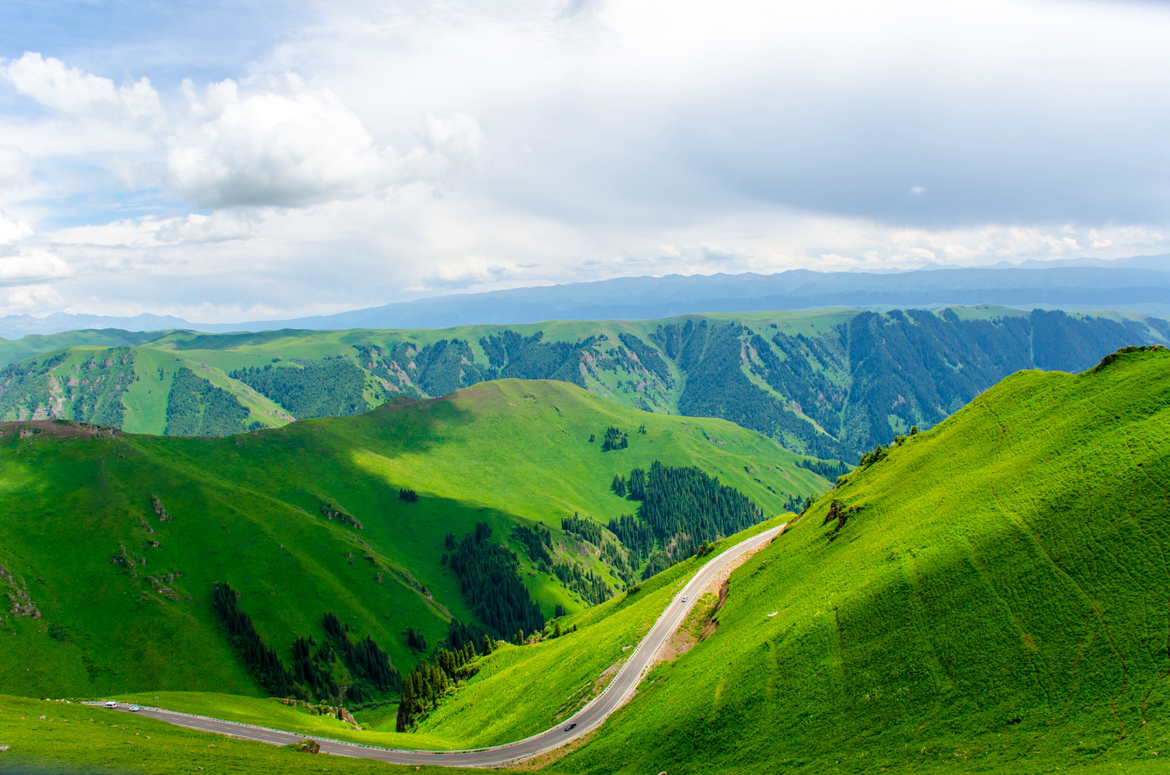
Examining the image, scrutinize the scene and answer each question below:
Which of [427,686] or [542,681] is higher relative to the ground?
[542,681]

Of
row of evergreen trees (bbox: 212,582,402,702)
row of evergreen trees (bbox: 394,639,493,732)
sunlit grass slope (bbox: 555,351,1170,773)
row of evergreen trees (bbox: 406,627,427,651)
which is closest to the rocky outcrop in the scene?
row of evergreen trees (bbox: 212,582,402,702)

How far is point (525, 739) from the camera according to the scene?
77.8m

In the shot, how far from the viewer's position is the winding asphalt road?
7444 cm

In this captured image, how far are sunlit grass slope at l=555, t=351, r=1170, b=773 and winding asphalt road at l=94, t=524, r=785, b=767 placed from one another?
5431 millimetres

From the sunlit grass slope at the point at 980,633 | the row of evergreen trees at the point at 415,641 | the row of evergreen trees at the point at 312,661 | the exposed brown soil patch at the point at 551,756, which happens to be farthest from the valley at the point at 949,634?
the row of evergreen trees at the point at 415,641

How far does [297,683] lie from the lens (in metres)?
160

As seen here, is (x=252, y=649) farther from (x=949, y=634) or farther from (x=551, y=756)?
(x=949, y=634)

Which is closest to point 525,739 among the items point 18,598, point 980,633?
point 980,633

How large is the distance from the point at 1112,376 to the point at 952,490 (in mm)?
23445

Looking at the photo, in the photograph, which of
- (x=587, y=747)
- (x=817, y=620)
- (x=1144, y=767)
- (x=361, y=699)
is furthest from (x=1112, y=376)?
(x=361, y=699)

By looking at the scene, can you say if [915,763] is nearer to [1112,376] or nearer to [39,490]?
[1112,376]

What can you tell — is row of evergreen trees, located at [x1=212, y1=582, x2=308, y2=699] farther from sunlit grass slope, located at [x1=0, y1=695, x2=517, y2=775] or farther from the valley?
sunlit grass slope, located at [x1=0, y1=695, x2=517, y2=775]

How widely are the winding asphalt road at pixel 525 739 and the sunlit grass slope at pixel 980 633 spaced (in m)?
5.43

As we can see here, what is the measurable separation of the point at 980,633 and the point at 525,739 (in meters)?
58.1
